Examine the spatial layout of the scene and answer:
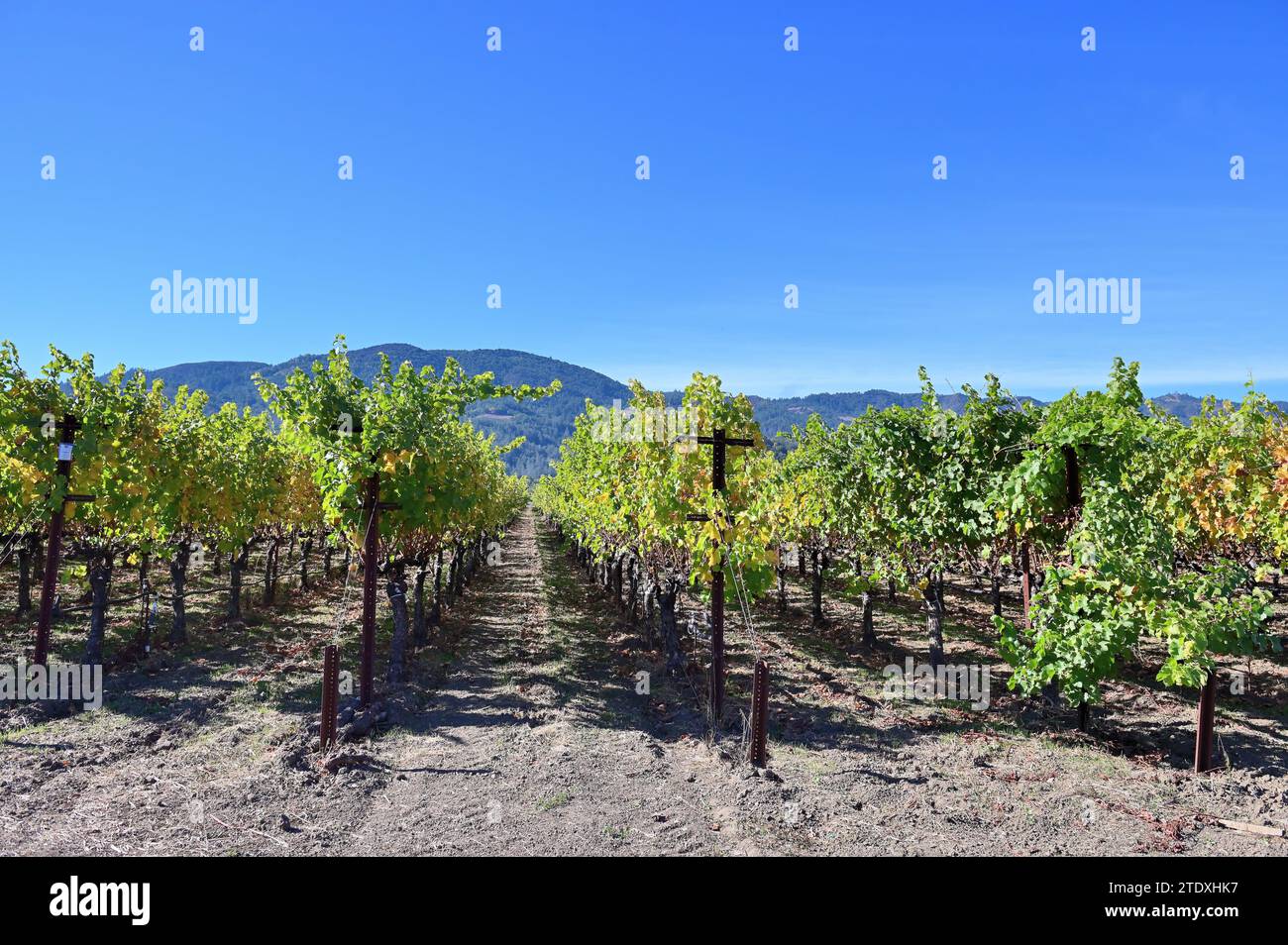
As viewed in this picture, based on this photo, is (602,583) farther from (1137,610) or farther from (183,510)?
(1137,610)

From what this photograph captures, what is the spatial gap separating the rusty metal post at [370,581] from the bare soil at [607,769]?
868mm

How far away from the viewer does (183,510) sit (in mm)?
15922

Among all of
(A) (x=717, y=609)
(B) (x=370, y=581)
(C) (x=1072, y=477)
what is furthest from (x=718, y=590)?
(C) (x=1072, y=477)

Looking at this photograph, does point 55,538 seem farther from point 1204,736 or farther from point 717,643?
point 1204,736

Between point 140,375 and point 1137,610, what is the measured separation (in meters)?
17.6

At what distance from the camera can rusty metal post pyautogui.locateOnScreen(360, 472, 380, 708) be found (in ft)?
36.6

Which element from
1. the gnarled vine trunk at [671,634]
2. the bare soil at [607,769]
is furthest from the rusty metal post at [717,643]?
the gnarled vine trunk at [671,634]

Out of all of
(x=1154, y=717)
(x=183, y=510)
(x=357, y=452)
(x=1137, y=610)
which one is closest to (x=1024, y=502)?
(x=1137, y=610)

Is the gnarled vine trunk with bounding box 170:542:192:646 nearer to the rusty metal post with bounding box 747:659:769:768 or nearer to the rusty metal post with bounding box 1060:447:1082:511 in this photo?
the rusty metal post with bounding box 747:659:769:768

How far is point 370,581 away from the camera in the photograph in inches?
439

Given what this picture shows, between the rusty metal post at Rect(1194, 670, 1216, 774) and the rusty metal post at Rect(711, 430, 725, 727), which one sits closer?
the rusty metal post at Rect(1194, 670, 1216, 774)

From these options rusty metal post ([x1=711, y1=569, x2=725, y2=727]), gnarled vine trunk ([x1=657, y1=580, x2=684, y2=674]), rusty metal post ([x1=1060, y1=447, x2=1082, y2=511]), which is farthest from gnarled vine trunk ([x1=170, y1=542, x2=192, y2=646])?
rusty metal post ([x1=1060, y1=447, x2=1082, y2=511])

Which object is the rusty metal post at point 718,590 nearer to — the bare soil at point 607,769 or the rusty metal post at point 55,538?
the bare soil at point 607,769

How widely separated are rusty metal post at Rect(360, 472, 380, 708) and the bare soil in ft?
2.85
